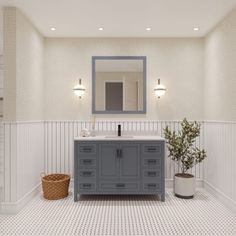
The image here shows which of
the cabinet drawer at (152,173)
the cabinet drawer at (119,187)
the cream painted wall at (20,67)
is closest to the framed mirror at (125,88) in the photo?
the cream painted wall at (20,67)

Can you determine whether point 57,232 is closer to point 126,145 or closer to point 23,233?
point 23,233

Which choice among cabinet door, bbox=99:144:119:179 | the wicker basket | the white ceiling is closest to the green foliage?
cabinet door, bbox=99:144:119:179

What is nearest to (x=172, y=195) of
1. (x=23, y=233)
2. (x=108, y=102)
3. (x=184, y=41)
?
(x=108, y=102)

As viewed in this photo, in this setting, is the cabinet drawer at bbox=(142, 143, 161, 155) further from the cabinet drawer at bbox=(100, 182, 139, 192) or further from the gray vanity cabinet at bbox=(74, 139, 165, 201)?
the cabinet drawer at bbox=(100, 182, 139, 192)

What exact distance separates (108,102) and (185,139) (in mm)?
1396

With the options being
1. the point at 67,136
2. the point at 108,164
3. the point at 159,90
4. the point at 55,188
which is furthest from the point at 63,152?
the point at 159,90

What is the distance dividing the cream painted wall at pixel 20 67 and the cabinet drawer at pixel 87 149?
863mm

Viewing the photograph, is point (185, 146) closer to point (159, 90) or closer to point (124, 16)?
point (159, 90)

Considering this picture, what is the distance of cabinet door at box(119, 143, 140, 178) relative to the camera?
3.57 m

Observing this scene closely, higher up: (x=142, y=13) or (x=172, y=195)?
(x=142, y=13)

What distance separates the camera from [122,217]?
9.98ft

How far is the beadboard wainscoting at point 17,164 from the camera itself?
313 cm

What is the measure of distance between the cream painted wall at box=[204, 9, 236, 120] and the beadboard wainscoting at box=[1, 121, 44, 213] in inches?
108

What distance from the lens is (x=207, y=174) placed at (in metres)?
4.12
